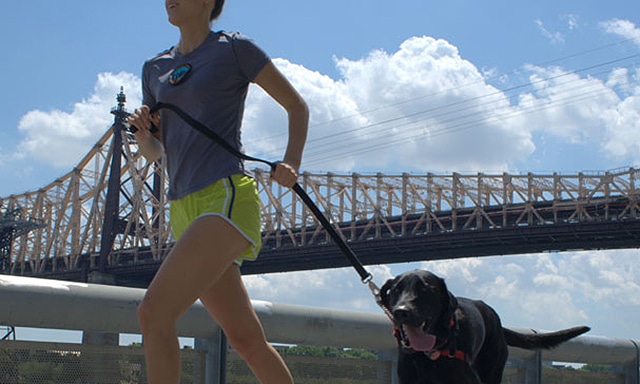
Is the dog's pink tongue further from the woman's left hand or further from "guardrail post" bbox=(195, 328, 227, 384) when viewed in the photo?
the woman's left hand

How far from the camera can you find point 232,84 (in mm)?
2662

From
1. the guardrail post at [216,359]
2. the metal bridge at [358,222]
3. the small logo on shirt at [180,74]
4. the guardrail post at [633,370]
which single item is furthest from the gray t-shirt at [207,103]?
the metal bridge at [358,222]

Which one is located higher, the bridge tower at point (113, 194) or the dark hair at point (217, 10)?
the bridge tower at point (113, 194)

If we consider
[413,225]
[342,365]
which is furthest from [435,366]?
[413,225]

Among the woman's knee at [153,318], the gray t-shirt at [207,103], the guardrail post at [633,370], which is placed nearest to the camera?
the woman's knee at [153,318]

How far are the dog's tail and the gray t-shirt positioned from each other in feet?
7.91

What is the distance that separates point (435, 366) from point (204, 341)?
86 centimetres

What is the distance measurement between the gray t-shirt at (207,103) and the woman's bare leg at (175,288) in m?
0.20

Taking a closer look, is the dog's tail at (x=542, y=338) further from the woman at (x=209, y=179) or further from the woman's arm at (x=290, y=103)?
the woman's arm at (x=290, y=103)

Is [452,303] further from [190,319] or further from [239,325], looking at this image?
[239,325]

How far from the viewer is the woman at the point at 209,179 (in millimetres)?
2396

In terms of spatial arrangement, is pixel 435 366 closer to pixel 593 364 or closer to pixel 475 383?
pixel 475 383

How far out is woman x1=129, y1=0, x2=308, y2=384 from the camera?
7.86 ft

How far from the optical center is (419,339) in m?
3.26
